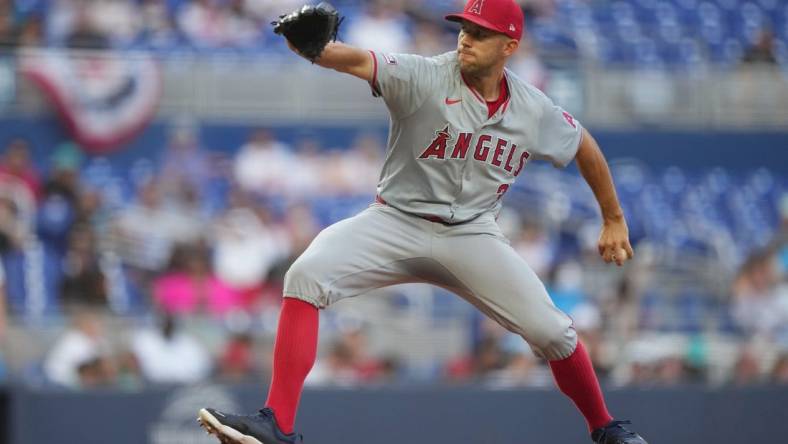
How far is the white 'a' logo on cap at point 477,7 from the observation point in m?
5.41

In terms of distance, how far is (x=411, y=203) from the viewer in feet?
18.3

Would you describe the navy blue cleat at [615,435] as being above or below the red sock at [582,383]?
below

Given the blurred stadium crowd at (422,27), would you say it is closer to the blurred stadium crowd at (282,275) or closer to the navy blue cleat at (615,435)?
the blurred stadium crowd at (282,275)

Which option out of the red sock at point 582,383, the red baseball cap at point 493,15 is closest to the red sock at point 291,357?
the red sock at point 582,383

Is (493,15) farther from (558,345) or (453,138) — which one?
(558,345)

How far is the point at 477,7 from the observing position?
5414 mm

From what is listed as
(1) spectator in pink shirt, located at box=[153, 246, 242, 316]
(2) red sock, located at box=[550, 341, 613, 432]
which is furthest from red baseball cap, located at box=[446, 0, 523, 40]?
(1) spectator in pink shirt, located at box=[153, 246, 242, 316]

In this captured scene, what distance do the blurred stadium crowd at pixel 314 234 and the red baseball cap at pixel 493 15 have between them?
4.19 meters

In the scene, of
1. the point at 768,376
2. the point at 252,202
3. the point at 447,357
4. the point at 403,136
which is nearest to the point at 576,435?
the point at 447,357

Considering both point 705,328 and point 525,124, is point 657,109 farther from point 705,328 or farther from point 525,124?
point 525,124

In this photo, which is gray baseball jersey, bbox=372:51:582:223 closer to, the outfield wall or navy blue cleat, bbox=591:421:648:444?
navy blue cleat, bbox=591:421:648:444

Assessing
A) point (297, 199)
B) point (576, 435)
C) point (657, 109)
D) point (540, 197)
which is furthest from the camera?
point (657, 109)

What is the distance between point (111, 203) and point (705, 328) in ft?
16.5

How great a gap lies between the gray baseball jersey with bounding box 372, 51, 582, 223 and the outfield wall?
10.7ft
